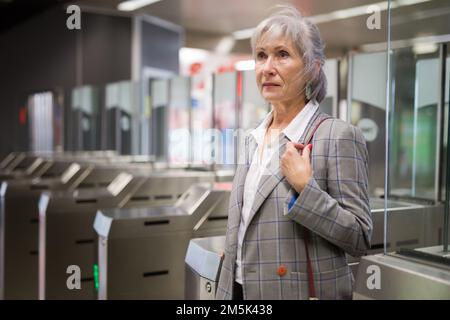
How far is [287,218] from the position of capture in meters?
1.12

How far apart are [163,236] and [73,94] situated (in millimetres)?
4175

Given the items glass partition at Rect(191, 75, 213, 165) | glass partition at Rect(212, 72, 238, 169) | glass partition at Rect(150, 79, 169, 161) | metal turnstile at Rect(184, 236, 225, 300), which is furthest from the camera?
glass partition at Rect(150, 79, 169, 161)

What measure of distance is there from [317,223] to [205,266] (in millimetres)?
789

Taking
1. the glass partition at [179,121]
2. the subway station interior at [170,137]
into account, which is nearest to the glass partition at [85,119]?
the subway station interior at [170,137]

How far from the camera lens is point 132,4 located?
5.69 meters

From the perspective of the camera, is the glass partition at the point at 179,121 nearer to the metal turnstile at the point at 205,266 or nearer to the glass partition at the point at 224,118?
the glass partition at the point at 224,118

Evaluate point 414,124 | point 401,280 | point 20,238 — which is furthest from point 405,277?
point 20,238

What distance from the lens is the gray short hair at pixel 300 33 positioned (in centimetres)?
114

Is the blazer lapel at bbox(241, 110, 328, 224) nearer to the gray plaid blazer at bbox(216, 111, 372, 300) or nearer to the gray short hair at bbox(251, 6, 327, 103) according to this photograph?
the gray plaid blazer at bbox(216, 111, 372, 300)

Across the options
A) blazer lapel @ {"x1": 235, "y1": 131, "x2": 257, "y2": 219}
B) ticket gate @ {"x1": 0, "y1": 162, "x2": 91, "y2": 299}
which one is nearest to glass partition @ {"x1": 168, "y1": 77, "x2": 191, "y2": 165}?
ticket gate @ {"x1": 0, "y1": 162, "x2": 91, "y2": 299}

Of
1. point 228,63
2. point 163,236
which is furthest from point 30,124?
point 163,236

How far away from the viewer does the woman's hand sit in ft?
3.51
